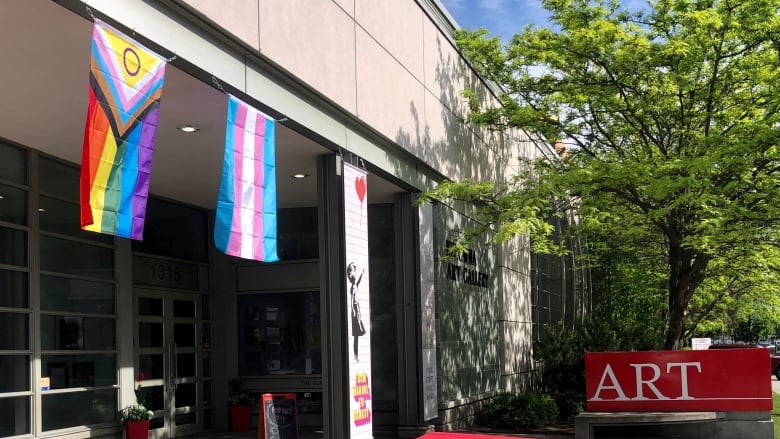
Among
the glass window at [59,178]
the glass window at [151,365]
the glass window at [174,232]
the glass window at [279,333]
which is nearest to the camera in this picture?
the glass window at [59,178]

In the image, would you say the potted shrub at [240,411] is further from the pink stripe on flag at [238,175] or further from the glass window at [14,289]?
the pink stripe on flag at [238,175]

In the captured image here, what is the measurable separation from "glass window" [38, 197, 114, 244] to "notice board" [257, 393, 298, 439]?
11.3 feet

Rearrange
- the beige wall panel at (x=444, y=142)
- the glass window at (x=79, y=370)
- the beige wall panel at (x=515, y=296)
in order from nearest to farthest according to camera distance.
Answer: the glass window at (x=79, y=370)
the beige wall panel at (x=444, y=142)
the beige wall panel at (x=515, y=296)

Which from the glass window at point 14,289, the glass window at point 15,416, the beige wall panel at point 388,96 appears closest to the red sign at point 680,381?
the beige wall panel at point 388,96

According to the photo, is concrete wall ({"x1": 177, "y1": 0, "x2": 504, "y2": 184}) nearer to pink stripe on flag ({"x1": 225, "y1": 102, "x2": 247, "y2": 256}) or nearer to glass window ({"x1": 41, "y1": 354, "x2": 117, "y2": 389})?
pink stripe on flag ({"x1": 225, "y1": 102, "x2": 247, "y2": 256})

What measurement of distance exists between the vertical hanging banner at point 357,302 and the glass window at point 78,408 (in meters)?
3.61

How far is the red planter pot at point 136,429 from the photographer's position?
466 inches

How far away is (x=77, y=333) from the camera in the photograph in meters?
11.3

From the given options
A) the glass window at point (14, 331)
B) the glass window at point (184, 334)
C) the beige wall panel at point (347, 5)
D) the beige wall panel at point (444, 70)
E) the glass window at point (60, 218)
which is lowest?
the glass window at point (184, 334)

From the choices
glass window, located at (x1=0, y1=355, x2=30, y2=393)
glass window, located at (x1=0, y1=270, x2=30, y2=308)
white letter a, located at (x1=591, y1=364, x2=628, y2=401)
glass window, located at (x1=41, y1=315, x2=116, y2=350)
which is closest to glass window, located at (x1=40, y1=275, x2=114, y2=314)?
glass window, located at (x1=41, y1=315, x2=116, y2=350)

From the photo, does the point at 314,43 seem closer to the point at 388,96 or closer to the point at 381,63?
the point at 381,63

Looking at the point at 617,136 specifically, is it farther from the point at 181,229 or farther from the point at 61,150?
the point at 61,150

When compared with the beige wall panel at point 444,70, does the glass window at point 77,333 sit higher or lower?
lower

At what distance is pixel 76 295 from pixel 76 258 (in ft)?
1.66
